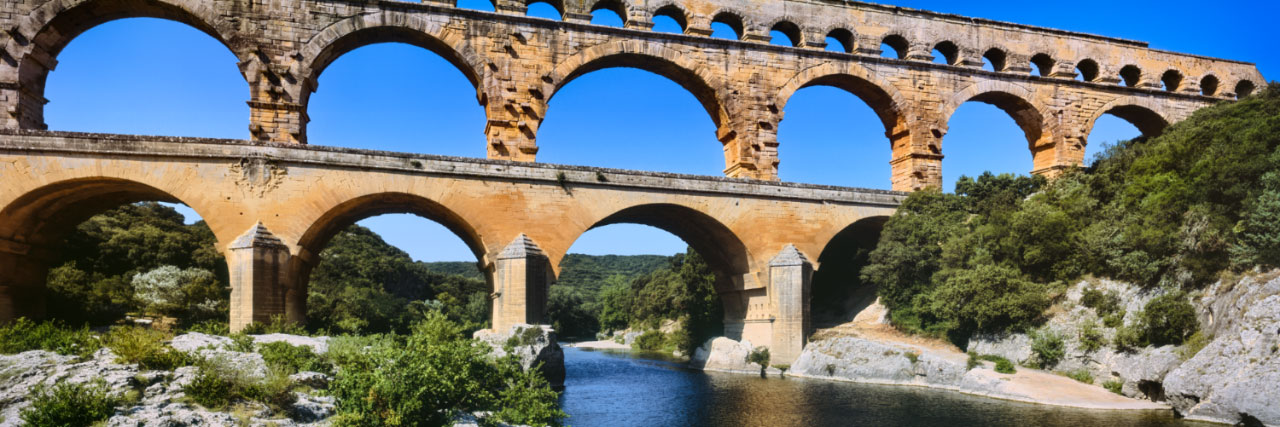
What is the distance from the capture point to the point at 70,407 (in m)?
8.89

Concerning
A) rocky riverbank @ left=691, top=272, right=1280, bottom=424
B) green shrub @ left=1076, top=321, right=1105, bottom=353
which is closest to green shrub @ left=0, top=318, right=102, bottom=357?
rocky riverbank @ left=691, top=272, right=1280, bottom=424

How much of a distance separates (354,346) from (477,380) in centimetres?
373

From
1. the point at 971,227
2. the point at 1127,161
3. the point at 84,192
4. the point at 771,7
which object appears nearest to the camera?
the point at 84,192

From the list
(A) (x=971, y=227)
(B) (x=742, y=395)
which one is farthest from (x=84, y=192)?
(A) (x=971, y=227)

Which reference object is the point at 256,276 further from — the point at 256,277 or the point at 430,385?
the point at 430,385

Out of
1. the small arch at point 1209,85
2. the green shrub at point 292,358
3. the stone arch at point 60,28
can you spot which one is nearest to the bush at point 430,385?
the green shrub at point 292,358

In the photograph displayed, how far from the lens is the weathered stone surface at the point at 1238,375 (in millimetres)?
12648

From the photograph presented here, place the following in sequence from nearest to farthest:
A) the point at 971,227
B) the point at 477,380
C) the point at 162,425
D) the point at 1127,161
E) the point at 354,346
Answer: the point at 162,425
the point at 477,380
the point at 354,346
the point at 1127,161
the point at 971,227

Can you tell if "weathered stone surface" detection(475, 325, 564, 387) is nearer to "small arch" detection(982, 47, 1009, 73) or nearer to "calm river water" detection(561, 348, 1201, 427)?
"calm river water" detection(561, 348, 1201, 427)

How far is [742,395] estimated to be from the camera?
18672 mm

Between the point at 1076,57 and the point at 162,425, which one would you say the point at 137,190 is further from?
the point at 1076,57

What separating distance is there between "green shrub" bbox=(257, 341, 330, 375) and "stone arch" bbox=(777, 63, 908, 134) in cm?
1823

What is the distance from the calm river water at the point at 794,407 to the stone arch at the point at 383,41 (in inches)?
429

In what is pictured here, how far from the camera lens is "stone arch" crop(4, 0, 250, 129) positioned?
20.4 meters
